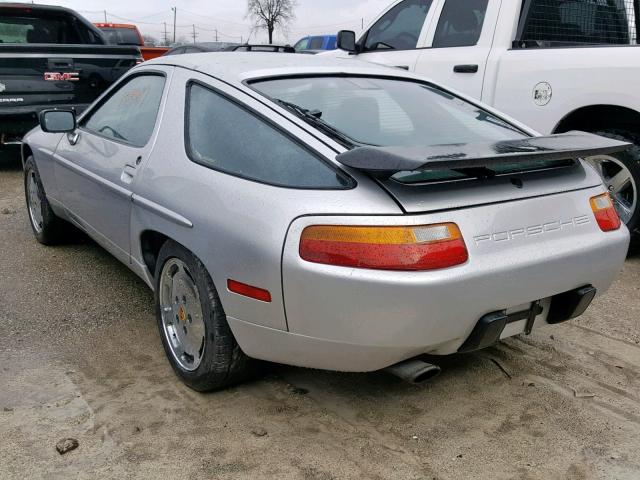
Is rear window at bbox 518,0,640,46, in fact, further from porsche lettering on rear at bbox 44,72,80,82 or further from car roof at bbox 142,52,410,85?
porsche lettering on rear at bbox 44,72,80,82

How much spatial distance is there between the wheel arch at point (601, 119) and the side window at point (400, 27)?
1.68 meters

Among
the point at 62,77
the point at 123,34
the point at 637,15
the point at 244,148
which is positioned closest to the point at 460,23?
the point at 637,15

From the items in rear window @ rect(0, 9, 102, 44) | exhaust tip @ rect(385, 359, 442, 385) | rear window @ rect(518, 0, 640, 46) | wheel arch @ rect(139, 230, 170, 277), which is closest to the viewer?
exhaust tip @ rect(385, 359, 442, 385)

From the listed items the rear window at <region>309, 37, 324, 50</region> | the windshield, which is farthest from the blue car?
the windshield

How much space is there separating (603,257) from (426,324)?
0.91 meters

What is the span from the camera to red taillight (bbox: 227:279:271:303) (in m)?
2.45

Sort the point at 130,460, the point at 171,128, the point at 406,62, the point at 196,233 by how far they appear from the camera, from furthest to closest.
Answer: the point at 406,62
the point at 171,128
the point at 196,233
the point at 130,460

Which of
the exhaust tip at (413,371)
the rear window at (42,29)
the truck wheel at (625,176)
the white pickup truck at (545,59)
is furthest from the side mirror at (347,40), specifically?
the exhaust tip at (413,371)

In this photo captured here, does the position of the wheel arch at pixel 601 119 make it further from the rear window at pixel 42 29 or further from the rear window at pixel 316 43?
the rear window at pixel 316 43

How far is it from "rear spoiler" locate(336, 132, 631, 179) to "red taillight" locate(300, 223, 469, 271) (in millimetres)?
215

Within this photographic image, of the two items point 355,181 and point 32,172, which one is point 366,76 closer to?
point 355,181

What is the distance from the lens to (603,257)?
2.73 meters

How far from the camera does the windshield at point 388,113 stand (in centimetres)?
283

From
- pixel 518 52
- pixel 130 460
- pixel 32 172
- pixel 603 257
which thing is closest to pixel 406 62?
pixel 518 52
